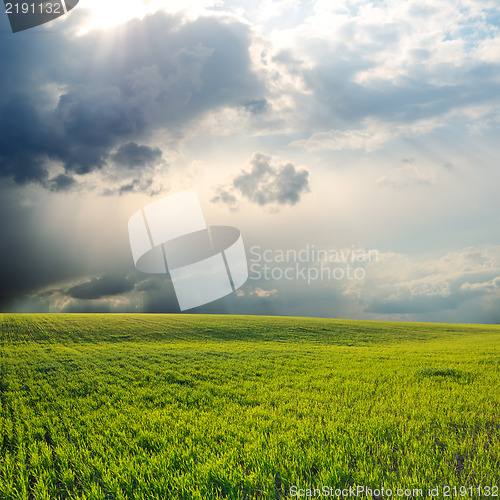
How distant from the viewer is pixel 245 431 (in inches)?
293

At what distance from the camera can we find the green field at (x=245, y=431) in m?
5.30

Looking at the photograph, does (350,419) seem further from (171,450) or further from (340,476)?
(171,450)

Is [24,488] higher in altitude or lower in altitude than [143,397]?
higher

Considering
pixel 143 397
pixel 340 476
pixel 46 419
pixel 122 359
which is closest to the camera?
pixel 340 476

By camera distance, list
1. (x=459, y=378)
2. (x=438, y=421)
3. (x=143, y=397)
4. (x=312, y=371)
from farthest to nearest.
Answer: (x=312, y=371) → (x=459, y=378) → (x=143, y=397) → (x=438, y=421)

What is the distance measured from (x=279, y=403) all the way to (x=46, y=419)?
6.87 m

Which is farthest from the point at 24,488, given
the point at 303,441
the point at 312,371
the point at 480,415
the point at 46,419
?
the point at 312,371

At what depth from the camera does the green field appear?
530 cm

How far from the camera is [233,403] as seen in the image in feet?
32.9

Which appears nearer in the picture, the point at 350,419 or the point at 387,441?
the point at 387,441

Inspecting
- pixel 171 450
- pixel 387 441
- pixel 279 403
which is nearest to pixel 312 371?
pixel 279 403

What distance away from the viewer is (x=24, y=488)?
17.9 ft

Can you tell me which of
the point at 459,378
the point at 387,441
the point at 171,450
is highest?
the point at 171,450

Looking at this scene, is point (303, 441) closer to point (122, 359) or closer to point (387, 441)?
point (387, 441)
